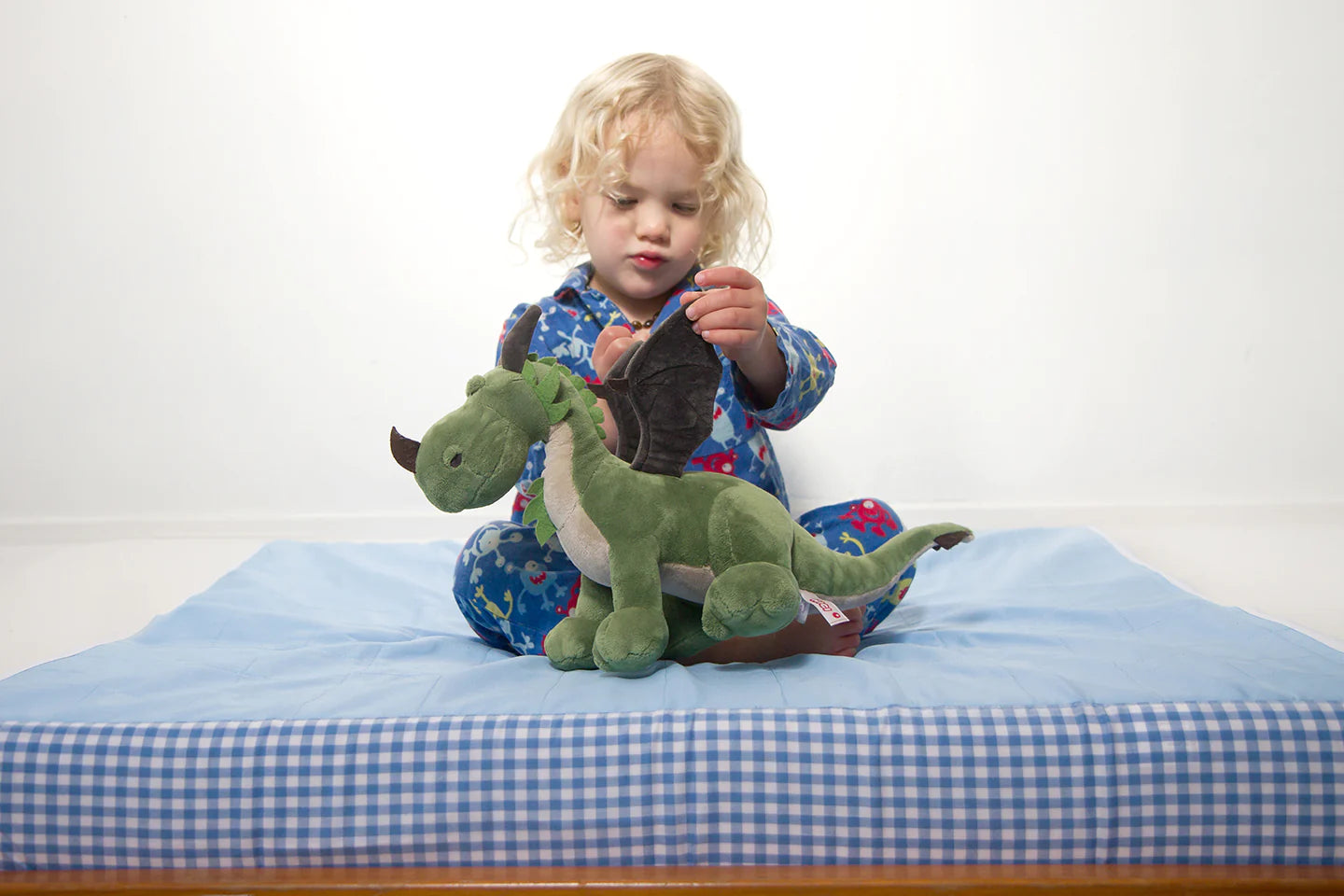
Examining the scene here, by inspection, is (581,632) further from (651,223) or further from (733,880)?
(651,223)

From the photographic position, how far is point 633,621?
2.75 feet

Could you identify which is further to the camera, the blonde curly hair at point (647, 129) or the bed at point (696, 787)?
the blonde curly hair at point (647, 129)

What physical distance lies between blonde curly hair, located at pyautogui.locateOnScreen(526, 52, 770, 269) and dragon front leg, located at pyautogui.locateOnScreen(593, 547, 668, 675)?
1.50ft

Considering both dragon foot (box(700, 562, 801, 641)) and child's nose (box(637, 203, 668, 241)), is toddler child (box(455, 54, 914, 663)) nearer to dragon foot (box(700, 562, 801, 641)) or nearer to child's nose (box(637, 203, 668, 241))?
child's nose (box(637, 203, 668, 241))

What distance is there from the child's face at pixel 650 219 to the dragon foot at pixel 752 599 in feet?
1.41

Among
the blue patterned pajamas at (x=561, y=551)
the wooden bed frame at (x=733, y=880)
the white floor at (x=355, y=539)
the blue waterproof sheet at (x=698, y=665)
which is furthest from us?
the white floor at (x=355, y=539)

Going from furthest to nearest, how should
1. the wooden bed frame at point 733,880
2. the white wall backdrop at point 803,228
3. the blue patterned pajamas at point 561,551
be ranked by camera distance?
the white wall backdrop at point 803,228
the blue patterned pajamas at point 561,551
the wooden bed frame at point 733,880

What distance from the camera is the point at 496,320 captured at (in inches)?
75.5

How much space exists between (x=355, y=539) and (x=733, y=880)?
1445 mm

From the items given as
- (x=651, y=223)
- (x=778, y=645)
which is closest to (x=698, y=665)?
(x=778, y=645)

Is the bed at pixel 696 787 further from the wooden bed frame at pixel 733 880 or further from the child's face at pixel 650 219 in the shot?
the child's face at pixel 650 219

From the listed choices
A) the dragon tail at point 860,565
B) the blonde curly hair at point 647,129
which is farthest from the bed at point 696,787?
the blonde curly hair at point 647,129

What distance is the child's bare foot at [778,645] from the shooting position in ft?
3.12

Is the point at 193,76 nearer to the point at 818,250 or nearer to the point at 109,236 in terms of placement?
the point at 109,236
